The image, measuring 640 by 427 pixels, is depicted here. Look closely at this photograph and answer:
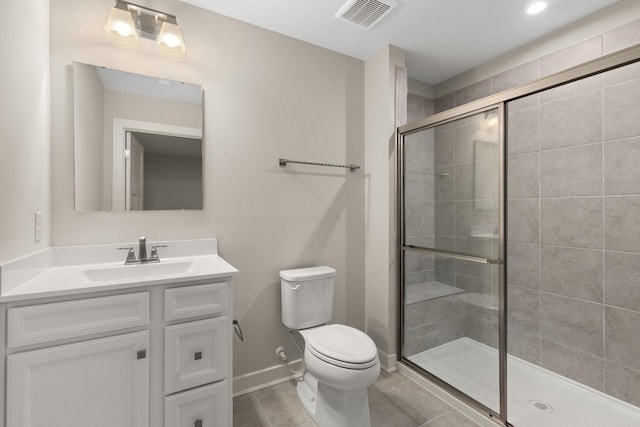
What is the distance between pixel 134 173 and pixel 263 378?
151 centimetres

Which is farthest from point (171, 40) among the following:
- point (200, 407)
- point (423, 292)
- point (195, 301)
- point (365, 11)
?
point (423, 292)

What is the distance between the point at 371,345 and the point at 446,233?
950mm

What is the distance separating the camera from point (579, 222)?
1.97 m

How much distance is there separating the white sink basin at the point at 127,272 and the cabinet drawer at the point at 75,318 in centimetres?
23

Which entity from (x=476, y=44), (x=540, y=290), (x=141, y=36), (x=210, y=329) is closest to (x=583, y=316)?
(x=540, y=290)

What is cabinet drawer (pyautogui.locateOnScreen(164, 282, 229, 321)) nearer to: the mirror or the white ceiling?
the mirror

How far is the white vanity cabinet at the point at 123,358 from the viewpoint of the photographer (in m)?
1.01

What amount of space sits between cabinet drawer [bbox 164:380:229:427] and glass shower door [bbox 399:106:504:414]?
1.40 metres

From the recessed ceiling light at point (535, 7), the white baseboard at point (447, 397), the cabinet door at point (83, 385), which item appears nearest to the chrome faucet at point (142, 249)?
the cabinet door at point (83, 385)

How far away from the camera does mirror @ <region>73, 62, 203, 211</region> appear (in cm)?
153

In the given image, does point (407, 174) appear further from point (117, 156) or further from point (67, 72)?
point (67, 72)

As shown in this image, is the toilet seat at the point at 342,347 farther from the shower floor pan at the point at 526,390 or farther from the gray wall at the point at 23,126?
the gray wall at the point at 23,126

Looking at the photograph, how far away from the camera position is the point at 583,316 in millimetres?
1940

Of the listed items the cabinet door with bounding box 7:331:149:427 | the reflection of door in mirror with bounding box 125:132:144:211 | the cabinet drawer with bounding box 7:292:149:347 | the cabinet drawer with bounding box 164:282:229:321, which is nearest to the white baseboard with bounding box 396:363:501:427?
the cabinet drawer with bounding box 164:282:229:321
